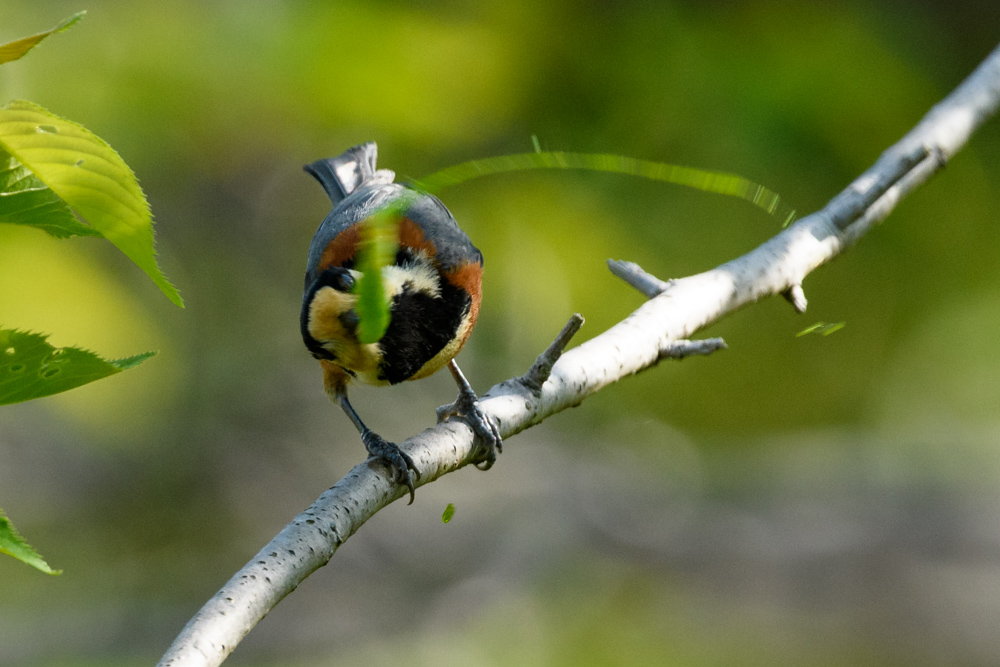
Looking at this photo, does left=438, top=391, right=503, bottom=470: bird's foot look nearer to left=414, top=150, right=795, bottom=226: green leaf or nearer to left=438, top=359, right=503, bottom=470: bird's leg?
left=438, top=359, right=503, bottom=470: bird's leg

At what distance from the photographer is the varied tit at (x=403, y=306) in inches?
67.9

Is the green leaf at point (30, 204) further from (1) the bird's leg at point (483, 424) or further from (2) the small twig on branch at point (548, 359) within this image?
(1) the bird's leg at point (483, 424)

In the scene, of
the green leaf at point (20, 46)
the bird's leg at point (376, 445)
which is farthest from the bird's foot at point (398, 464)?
the green leaf at point (20, 46)

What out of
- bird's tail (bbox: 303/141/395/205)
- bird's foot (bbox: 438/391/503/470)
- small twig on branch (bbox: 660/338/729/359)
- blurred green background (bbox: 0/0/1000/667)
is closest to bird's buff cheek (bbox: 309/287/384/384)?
bird's foot (bbox: 438/391/503/470)

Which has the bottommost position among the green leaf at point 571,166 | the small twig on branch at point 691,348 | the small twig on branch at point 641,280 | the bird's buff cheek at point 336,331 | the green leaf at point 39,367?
the green leaf at point 571,166

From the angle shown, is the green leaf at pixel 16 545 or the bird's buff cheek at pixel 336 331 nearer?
the green leaf at pixel 16 545

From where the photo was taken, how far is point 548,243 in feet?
17.4

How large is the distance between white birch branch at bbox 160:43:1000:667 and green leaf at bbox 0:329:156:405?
47 centimetres

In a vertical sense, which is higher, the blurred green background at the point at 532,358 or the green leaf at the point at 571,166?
the blurred green background at the point at 532,358

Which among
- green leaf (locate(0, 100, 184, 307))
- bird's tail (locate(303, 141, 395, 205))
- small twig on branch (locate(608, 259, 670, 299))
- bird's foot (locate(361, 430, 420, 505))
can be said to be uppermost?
bird's tail (locate(303, 141, 395, 205))

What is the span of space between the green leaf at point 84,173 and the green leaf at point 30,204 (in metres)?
0.01

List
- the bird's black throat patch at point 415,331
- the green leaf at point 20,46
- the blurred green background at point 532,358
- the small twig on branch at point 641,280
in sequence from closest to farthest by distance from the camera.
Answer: the green leaf at point 20,46 < the bird's black throat patch at point 415,331 < the small twig on branch at point 641,280 < the blurred green background at point 532,358

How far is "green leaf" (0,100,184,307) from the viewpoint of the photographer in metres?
0.70

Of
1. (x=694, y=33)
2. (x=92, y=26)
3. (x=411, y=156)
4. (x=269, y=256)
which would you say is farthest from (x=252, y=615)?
(x=269, y=256)
